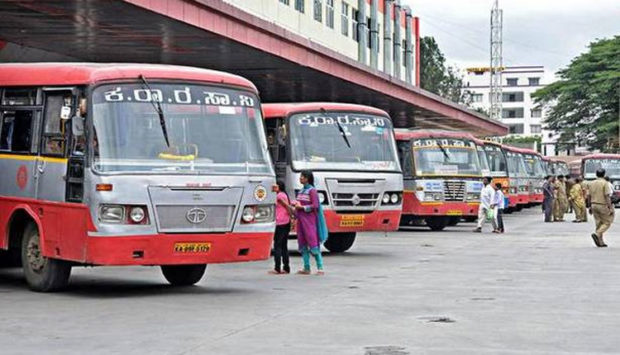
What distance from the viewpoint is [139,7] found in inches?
895

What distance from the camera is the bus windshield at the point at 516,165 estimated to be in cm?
5262

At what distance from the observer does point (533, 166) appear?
59.2m

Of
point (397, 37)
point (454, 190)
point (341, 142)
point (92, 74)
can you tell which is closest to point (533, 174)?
point (397, 37)

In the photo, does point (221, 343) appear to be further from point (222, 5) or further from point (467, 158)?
point (467, 158)

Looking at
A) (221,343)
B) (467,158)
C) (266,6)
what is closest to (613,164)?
(266,6)

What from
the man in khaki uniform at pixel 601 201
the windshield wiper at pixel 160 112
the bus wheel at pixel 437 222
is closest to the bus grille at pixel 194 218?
the windshield wiper at pixel 160 112

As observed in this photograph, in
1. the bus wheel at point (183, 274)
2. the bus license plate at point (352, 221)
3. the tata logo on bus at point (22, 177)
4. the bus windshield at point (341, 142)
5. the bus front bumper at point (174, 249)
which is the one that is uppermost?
the bus windshield at point (341, 142)

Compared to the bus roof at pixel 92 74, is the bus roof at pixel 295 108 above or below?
below

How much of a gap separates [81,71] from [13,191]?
2.01 meters

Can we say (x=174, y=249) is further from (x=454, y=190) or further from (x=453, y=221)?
(x=453, y=221)

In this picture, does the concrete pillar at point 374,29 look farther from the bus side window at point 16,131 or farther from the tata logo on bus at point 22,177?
the tata logo on bus at point 22,177

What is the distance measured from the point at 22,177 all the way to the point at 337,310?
467cm

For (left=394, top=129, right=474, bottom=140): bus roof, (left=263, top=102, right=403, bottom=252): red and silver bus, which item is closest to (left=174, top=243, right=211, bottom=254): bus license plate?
(left=263, top=102, right=403, bottom=252): red and silver bus

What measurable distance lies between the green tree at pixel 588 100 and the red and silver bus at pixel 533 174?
89.1 ft
